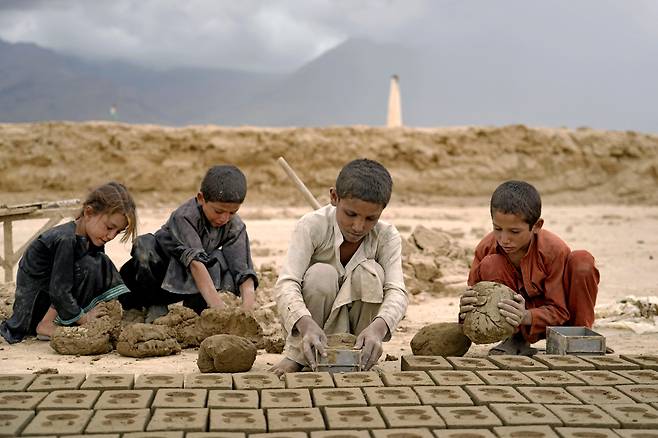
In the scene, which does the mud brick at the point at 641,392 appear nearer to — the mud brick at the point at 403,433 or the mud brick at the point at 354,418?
the mud brick at the point at 403,433

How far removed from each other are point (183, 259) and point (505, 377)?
234cm

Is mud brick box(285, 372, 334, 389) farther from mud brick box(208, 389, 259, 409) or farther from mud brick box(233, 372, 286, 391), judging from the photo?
mud brick box(208, 389, 259, 409)

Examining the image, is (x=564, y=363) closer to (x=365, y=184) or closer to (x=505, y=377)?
(x=505, y=377)

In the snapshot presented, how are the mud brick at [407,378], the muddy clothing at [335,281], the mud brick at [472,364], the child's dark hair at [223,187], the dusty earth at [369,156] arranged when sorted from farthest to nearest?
the dusty earth at [369,156] → the child's dark hair at [223,187] → the muddy clothing at [335,281] → the mud brick at [472,364] → the mud brick at [407,378]

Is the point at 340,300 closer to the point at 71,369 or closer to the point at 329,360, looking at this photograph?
the point at 329,360

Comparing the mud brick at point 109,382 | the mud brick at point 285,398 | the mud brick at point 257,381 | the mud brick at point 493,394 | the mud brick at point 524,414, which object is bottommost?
the mud brick at point 524,414

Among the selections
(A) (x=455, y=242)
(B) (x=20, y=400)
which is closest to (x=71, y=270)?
(B) (x=20, y=400)

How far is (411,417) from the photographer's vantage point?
10.9ft

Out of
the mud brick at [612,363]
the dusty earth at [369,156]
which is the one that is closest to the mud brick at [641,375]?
the mud brick at [612,363]

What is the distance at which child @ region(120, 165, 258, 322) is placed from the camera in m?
5.28

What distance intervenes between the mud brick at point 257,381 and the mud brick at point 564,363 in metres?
1.46

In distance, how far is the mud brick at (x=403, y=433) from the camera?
3.14m

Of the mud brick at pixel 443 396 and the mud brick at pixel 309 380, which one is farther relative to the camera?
the mud brick at pixel 309 380

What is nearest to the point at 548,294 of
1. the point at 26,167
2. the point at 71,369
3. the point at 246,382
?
the point at 246,382
